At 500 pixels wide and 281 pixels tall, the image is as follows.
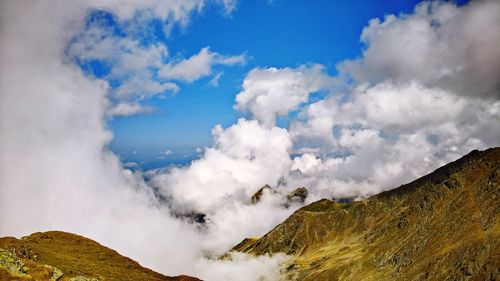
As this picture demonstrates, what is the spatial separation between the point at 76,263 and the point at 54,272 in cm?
2115

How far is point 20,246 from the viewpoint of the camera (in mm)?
84125

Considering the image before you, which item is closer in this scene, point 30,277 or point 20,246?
point 30,277

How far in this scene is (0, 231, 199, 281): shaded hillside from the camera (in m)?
65.5

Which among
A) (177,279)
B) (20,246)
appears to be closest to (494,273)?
(177,279)

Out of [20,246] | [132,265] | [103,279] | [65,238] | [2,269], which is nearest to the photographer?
[2,269]

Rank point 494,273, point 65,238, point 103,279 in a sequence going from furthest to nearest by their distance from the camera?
point 494,273
point 65,238
point 103,279

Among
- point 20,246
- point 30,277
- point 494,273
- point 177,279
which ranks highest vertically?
point 20,246

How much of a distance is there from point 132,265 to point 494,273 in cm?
19052

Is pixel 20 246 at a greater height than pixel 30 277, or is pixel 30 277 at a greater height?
pixel 20 246

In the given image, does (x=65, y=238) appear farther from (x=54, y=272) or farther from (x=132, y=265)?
(x=54, y=272)

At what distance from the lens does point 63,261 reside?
86.7 meters

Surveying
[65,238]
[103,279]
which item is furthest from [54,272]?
[65,238]

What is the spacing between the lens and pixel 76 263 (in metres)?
88.4

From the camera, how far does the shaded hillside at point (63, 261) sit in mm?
65512
